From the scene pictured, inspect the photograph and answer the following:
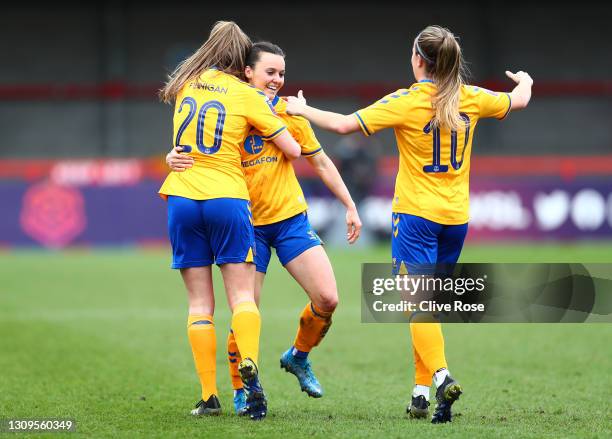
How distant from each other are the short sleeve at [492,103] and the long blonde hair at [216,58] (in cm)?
129

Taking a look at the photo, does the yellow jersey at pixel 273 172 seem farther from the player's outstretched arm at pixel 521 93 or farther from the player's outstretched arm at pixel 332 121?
the player's outstretched arm at pixel 521 93

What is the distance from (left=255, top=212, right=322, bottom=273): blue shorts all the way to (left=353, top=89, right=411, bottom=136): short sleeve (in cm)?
69

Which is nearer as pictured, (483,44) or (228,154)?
(228,154)

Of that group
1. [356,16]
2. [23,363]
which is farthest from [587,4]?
[23,363]

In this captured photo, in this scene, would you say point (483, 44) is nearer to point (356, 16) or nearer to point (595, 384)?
point (356, 16)

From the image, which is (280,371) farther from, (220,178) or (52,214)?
(52,214)

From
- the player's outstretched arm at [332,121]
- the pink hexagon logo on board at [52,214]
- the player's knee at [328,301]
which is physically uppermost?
the pink hexagon logo on board at [52,214]

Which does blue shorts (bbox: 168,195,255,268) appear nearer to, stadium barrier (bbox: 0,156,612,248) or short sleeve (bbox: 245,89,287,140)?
short sleeve (bbox: 245,89,287,140)

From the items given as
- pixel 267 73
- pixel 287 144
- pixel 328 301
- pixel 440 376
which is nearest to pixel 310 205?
pixel 328 301

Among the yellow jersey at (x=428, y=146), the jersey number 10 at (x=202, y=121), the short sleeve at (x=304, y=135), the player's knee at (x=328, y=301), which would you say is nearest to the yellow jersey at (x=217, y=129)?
the jersey number 10 at (x=202, y=121)

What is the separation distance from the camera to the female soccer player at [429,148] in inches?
222

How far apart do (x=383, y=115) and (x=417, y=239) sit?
0.68 meters

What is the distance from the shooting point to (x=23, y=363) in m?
7.96

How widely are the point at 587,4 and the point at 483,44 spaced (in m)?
3.46
